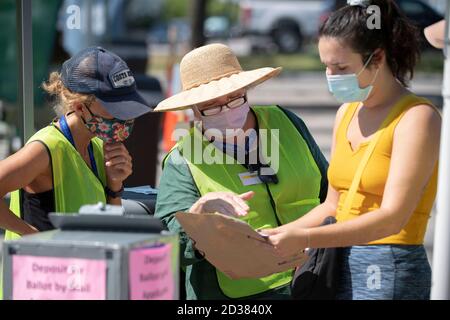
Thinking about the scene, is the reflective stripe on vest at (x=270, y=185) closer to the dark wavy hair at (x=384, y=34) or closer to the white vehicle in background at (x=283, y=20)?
the dark wavy hair at (x=384, y=34)

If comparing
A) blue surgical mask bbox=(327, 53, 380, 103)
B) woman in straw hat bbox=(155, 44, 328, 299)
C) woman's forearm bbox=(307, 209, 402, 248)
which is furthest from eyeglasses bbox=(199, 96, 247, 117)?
woman's forearm bbox=(307, 209, 402, 248)

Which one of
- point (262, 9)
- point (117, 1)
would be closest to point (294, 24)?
point (262, 9)

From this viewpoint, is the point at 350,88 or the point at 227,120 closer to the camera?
the point at 350,88

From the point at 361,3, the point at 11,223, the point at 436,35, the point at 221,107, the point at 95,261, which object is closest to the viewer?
the point at 95,261

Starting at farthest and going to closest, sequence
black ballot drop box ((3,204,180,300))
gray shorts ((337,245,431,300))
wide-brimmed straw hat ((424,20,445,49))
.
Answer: wide-brimmed straw hat ((424,20,445,49))
gray shorts ((337,245,431,300))
black ballot drop box ((3,204,180,300))

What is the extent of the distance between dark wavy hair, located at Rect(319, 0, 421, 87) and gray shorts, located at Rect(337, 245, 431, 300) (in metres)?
0.56

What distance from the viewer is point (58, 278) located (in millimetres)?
2348

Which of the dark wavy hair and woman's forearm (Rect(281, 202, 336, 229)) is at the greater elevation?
the dark wavy hair

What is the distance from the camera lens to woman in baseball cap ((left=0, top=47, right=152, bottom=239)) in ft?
10.3

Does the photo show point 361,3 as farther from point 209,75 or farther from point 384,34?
point 209,75

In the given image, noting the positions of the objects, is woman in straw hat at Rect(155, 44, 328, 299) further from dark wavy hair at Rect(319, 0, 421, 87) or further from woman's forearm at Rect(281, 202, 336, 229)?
dark wavy hair at Rect(319, 0, 421, 87)

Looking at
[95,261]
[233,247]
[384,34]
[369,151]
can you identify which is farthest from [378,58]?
[95,261]

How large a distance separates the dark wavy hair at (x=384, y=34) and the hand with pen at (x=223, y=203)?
23.0 inches

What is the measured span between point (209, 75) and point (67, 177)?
2.02 ft
